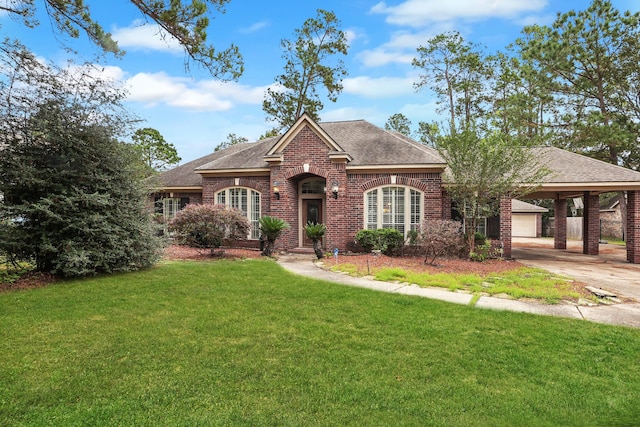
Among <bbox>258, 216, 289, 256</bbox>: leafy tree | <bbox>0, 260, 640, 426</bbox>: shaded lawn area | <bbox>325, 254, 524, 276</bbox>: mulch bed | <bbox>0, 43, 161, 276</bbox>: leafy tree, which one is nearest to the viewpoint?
<bbox>0, 260, 640, 426</bbox>: shaded lawn area

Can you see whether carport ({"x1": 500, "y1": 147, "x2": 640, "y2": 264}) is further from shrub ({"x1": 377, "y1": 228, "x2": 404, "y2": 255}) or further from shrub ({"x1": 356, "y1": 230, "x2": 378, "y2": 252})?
shrub ({"x1": 356, "y1": 230, "x2": 378, "y2": 252})

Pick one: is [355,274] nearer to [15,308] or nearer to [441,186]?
[441,186]

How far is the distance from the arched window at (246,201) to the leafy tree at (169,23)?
27.5ft

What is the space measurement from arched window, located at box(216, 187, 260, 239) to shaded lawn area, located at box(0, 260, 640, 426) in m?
8.84

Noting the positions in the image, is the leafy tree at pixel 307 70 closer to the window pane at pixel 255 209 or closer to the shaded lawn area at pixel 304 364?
the window pane at pixel 255 209

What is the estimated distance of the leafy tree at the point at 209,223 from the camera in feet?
37.8

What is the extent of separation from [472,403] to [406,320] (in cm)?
217

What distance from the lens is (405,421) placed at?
2.88m

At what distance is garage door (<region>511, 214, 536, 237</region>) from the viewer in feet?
95.1

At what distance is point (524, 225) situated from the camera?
29.2 meters

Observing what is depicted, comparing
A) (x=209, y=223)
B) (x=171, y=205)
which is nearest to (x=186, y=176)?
(x=171, y=205)

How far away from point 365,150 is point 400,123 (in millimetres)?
30946

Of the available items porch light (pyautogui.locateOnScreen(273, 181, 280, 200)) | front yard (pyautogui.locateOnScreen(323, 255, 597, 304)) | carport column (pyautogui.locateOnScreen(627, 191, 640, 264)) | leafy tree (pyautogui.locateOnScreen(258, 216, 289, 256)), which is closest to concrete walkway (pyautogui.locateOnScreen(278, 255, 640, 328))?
front yard (pyautogui.locateOnScreen(323, 255, 597, 304))

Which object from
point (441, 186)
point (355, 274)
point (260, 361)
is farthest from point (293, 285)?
point (441, 186)
